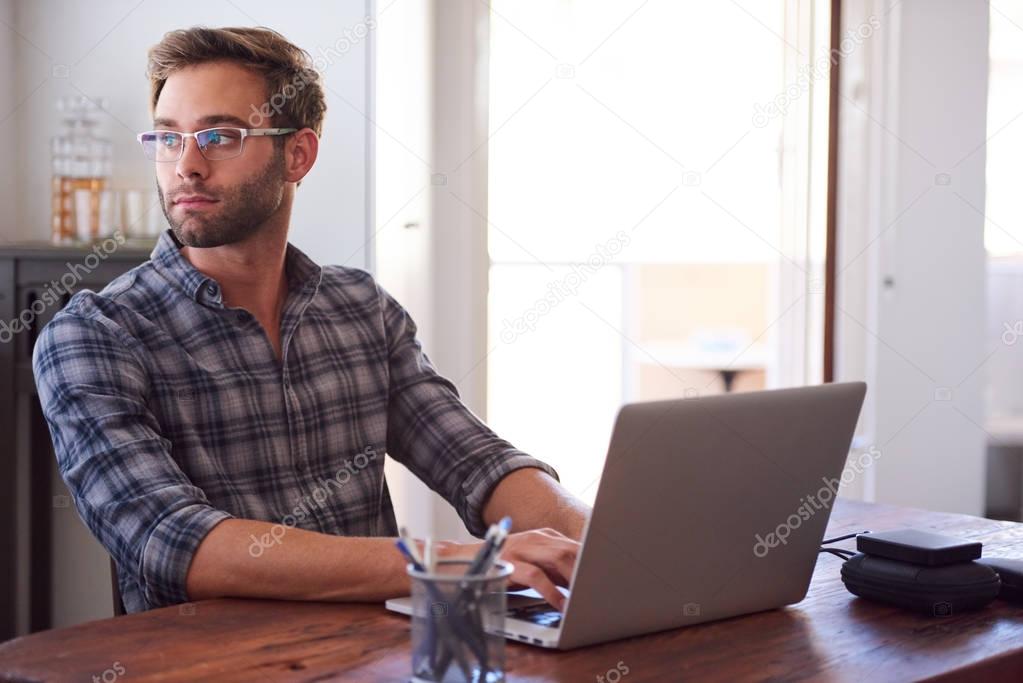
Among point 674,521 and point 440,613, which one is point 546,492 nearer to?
point 674,521

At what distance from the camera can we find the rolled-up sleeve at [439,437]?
172 cm

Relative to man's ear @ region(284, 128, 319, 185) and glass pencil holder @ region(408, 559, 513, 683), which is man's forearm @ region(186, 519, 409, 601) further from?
man's ear @ region(284, 128, 319, 185)

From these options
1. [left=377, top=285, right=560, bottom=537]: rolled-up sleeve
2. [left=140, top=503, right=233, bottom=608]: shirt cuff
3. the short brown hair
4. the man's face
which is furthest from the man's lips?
[left=140, top=503, right=233, bottom=608]: shirt cuff

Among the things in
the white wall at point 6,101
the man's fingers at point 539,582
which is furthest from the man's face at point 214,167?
the white wall at point 6,101

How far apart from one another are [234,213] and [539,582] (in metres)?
0.73

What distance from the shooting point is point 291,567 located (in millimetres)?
1290

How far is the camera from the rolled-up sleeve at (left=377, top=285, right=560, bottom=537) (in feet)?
5.64

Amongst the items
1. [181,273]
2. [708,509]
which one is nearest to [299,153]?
[181,273]

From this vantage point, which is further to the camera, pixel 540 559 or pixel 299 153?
pixel 299 153

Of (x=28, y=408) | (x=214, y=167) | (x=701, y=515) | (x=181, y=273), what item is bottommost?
(x=28, y=408)

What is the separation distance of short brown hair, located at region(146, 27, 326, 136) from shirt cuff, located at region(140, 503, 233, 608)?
60 centimetres

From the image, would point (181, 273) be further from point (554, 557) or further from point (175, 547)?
point (554, 557)

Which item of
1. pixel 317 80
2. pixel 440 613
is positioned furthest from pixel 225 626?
pixel 317 80

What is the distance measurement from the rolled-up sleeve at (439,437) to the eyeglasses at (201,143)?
35 centimetres
